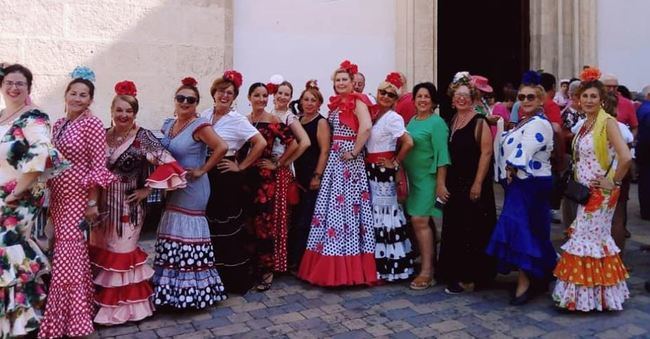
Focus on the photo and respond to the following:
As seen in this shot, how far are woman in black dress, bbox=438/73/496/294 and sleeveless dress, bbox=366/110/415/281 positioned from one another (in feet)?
1.38

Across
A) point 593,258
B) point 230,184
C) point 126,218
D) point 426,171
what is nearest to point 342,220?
point 426,171

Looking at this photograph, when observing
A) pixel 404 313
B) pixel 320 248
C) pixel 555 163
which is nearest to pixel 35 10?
pixel 320 248

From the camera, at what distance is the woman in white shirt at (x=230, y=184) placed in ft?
15.5

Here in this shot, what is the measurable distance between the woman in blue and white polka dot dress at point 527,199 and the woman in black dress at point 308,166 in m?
1.56

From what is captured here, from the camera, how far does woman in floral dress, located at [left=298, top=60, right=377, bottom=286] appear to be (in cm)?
503

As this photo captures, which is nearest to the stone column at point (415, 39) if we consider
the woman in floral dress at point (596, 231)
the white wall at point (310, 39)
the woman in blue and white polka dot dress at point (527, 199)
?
the white wall at point (310, 39)

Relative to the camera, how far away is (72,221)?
12.7 feet

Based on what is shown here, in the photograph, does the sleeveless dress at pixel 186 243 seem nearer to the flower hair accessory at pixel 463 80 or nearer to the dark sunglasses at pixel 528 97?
the flower hair accessory at pixel 463 80

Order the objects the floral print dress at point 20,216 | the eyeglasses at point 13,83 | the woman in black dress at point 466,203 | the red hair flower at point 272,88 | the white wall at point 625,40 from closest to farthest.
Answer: the floral print dress at point 20,216 → the eyeglasses at point 13,83 → the woman in black dress at point 466,203 → the red hair flower at point 272,88 → the white wall at point 625,40

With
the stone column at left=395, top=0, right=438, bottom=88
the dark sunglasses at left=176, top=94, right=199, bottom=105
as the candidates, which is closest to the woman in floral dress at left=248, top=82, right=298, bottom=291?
the dark sunglasses at left=176, top=94, right=199, bottom=105

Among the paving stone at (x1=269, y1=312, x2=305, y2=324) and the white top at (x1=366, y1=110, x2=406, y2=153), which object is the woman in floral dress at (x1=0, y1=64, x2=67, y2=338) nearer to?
the paving stone at (x1=269, y1=312, x2=305, y2=324)

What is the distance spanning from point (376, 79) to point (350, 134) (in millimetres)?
3566

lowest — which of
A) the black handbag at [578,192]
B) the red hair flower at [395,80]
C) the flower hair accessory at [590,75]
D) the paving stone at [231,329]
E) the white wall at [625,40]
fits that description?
the paving stone at [231,329]

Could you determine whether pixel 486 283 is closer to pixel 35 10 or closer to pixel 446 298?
pixel 446 298
